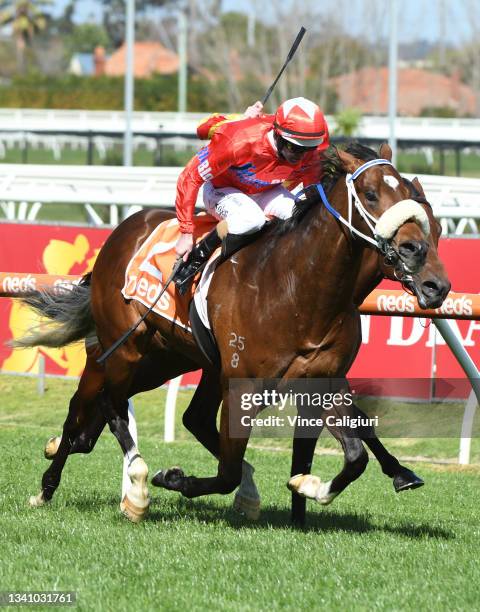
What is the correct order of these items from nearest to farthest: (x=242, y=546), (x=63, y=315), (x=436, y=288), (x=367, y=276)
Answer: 1. (x=436, y=288)
2. (x=242, y=546)
3. (x=367, y=276)
4. (x=63, y=315)

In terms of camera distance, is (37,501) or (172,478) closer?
(172,478)

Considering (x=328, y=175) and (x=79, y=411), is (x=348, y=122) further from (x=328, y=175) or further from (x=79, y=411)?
(x=328, y=175)

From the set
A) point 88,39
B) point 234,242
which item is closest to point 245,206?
point 234,242

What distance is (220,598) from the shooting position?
13.4 ft

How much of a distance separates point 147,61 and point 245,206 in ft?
288

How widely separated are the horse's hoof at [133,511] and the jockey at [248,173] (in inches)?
38.6

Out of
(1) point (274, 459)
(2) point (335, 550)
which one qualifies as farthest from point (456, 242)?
(2) point (335, 550)

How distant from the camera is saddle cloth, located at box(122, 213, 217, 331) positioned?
18.5 ft

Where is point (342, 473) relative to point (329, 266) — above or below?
below

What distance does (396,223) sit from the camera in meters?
4.63

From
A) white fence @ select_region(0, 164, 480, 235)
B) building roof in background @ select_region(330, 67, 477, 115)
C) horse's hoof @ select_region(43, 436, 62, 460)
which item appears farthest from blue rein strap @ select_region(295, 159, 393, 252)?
building roof in background @ select_region(330, 67, 477, 115)

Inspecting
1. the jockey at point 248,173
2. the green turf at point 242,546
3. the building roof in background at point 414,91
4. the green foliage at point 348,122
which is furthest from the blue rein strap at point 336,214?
the building roof in background at point 414,91

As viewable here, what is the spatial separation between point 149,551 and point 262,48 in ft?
192

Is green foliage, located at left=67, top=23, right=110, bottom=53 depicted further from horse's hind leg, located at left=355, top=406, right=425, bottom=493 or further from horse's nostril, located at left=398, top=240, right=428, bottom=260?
horse's nostril, located at left=398, top=240, right=428, bottom=260
